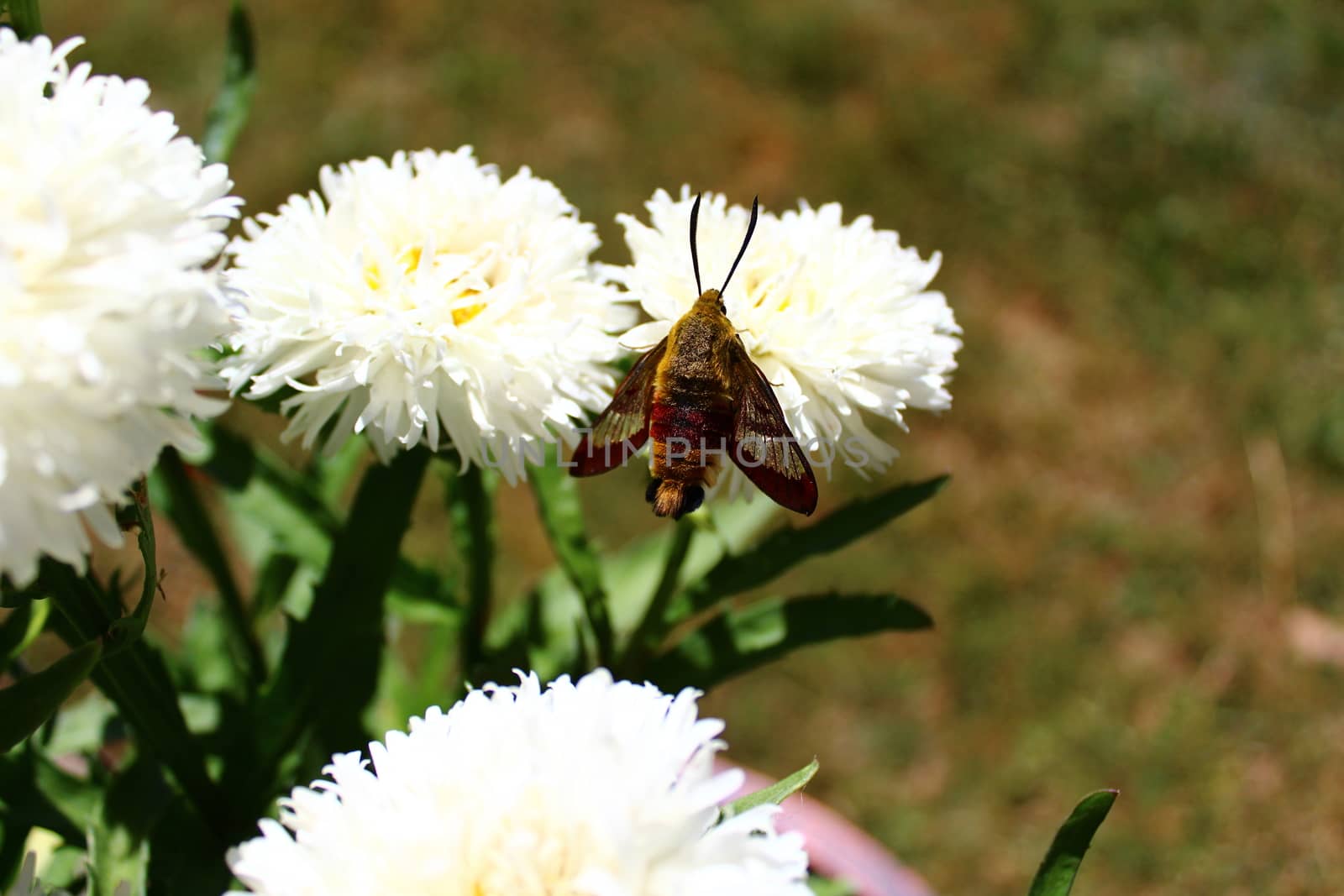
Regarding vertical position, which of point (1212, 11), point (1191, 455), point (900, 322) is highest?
point (1212, 11)

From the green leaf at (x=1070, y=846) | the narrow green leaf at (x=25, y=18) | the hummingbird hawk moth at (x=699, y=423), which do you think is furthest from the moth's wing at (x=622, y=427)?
the narrow green leaf at (x=25, y=18)

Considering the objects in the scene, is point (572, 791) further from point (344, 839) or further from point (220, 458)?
point (220, 458)

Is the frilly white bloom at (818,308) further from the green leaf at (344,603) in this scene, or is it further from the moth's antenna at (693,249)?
the green leaf at (344,603)

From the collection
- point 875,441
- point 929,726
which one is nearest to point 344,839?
point 875,441

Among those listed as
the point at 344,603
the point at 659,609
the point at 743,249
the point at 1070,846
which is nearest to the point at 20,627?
the point at 344,603

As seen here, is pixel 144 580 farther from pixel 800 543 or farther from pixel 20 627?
pixel 800 543

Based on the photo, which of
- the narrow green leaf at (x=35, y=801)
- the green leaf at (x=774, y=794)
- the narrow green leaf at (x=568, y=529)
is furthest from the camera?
the narrow green leaf at (x=568, y=529)
